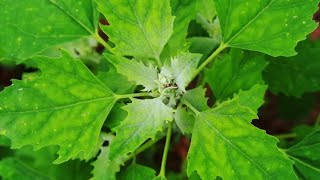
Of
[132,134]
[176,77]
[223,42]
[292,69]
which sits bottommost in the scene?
[132,134]

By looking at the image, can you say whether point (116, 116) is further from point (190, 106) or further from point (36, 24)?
point (36, 24)

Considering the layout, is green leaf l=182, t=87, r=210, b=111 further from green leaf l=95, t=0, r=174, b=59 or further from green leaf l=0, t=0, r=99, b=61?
green leaf l=0, t=0, r=99, b=61

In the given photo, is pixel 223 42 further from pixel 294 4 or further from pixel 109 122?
pixel 109 122

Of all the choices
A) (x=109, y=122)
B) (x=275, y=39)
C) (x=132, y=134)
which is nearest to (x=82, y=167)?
(x=109, y=122)

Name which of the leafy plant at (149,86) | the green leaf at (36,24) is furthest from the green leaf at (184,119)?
the green leaf at (36,24)

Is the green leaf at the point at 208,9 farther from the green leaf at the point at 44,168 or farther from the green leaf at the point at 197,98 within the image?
the green leaf at the point at 44,168

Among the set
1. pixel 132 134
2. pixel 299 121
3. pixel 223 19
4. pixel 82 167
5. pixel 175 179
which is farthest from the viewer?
pixel 299 121
